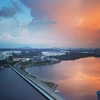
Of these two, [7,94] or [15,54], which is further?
[15,54]

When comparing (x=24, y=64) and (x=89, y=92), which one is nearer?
(x=89, y=92)

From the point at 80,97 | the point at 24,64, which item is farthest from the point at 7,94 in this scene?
the point at 24,64

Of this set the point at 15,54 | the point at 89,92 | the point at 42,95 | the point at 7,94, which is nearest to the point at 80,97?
the point at 89,92

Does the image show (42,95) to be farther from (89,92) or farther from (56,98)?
(89,92)

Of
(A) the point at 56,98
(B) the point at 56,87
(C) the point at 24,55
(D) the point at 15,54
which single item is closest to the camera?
(A) the point at 56,98

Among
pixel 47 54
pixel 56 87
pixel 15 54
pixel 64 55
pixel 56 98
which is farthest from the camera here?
pixel 64 55

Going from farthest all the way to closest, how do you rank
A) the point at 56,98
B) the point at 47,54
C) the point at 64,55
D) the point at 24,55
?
the point at 64,55 → the point at 47,54 → the point at 24,55 → the point at 56,98

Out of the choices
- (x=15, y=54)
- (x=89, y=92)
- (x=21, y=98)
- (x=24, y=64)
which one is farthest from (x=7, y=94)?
(x=15, y=54)

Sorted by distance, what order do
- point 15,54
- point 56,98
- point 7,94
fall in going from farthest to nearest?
1. point 15,54
2. point 7,94
3. point 56,98

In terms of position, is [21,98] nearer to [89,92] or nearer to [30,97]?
[30,97]
